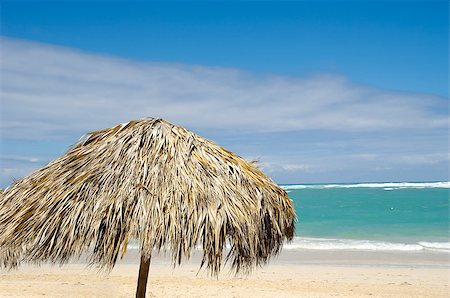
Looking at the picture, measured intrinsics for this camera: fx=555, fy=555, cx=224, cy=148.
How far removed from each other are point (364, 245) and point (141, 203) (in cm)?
1519

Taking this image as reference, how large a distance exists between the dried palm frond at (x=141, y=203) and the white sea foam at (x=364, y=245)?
43.1ft

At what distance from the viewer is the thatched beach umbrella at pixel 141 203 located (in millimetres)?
4488

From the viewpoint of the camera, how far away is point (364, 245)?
60.5 feet

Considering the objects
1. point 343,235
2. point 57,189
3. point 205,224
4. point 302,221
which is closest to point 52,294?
point 57,189

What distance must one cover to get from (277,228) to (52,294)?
5.67 metres

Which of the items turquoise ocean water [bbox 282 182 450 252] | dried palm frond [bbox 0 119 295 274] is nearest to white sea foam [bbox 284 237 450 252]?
turquoise ocean water [bbox 282 182 450 252]

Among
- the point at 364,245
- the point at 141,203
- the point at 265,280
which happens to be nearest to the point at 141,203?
the point at 141,203

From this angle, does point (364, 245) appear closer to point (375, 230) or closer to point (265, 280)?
point (375, 230)

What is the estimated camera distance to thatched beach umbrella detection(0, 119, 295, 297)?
4.49 metres

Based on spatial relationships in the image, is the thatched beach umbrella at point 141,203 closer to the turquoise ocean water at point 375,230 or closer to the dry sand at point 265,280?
the dry sand at point 265,280

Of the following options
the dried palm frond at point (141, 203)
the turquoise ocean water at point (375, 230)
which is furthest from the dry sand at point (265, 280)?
the dried palm frond at point (141, 203)

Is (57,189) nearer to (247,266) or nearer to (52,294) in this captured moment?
(247,266)

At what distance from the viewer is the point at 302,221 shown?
29.0 metres

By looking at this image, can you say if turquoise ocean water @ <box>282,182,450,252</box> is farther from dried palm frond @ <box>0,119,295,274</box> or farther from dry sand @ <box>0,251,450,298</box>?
dried palm frond @ <box>0,119,295,274</box>
